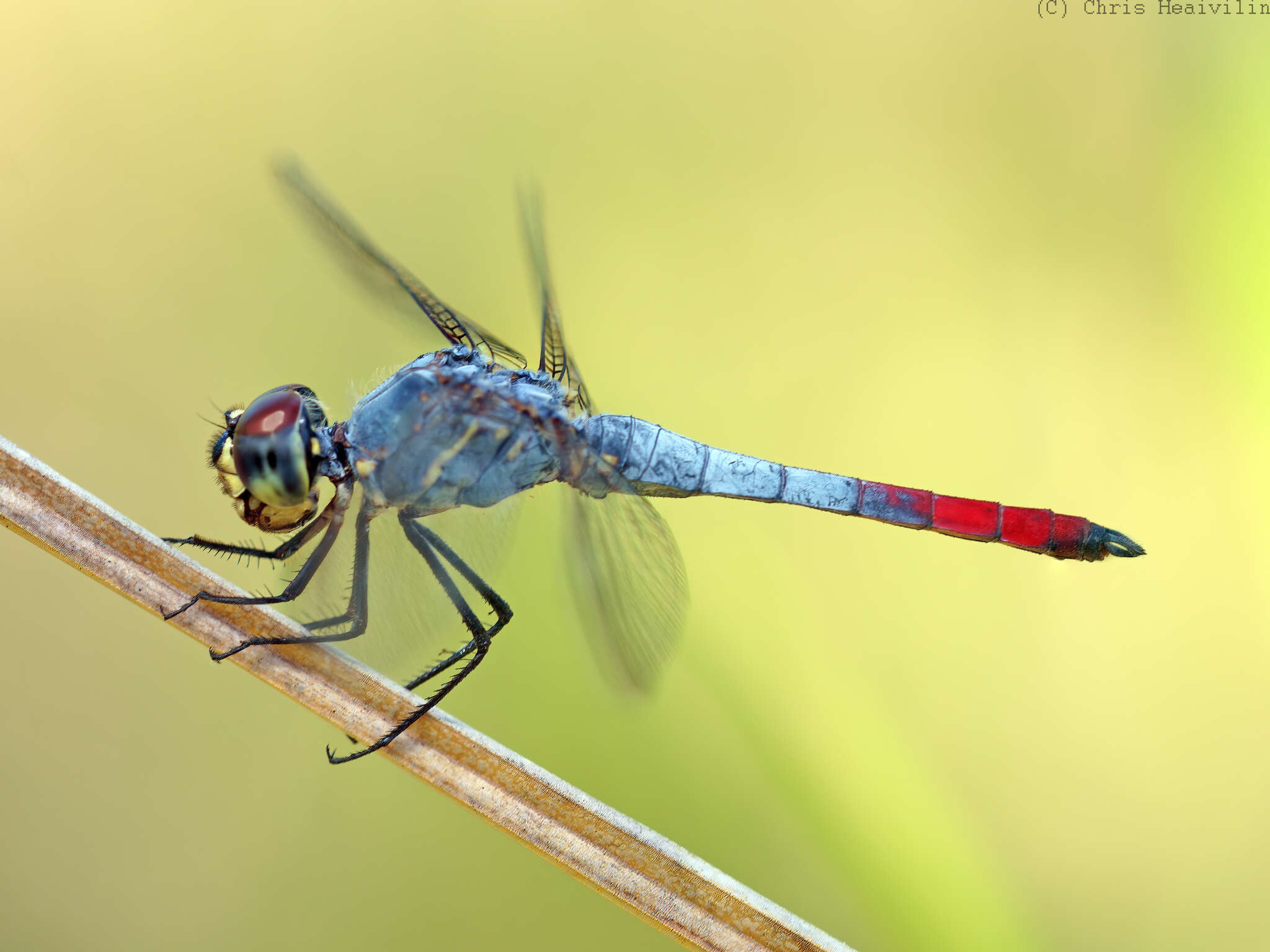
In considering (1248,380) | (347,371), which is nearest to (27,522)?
(347,371)

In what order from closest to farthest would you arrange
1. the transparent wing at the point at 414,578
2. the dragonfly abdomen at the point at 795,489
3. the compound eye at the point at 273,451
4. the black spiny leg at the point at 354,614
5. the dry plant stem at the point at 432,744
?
1. the dry plant stem at the point at 432,744
2. the black spiny leg at the point at 354,614
3. the compound eye at the point at 273,451
4. the transparent wing at the point at 414,578
5. the dragonfly abdomen at the point at 795,489

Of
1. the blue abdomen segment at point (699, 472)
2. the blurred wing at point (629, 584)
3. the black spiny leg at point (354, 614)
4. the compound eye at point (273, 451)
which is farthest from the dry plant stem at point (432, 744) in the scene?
the blue abdomen segment at point (699, 472)

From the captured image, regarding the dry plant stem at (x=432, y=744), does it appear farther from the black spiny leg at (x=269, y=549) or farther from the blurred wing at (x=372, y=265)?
the blurred wing at (x=372, y=265)

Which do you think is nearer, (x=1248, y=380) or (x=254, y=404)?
(x=254, y=404)

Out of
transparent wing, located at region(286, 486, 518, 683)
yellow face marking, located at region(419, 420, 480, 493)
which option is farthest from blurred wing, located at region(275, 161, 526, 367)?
transparent wing, located at region(286, 486, 518, 683)

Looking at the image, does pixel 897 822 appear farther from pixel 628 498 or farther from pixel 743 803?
pixel 628 498

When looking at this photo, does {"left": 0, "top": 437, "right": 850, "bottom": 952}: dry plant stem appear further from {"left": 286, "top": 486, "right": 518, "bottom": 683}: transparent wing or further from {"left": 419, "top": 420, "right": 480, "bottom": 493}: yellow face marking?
{"left": 419, "top": 420, "right": 480, "bottom": 493}: yellow face marking

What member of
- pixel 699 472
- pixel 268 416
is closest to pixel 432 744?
pixel 268 416

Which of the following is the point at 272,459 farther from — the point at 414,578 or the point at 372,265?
the point at 372,265
